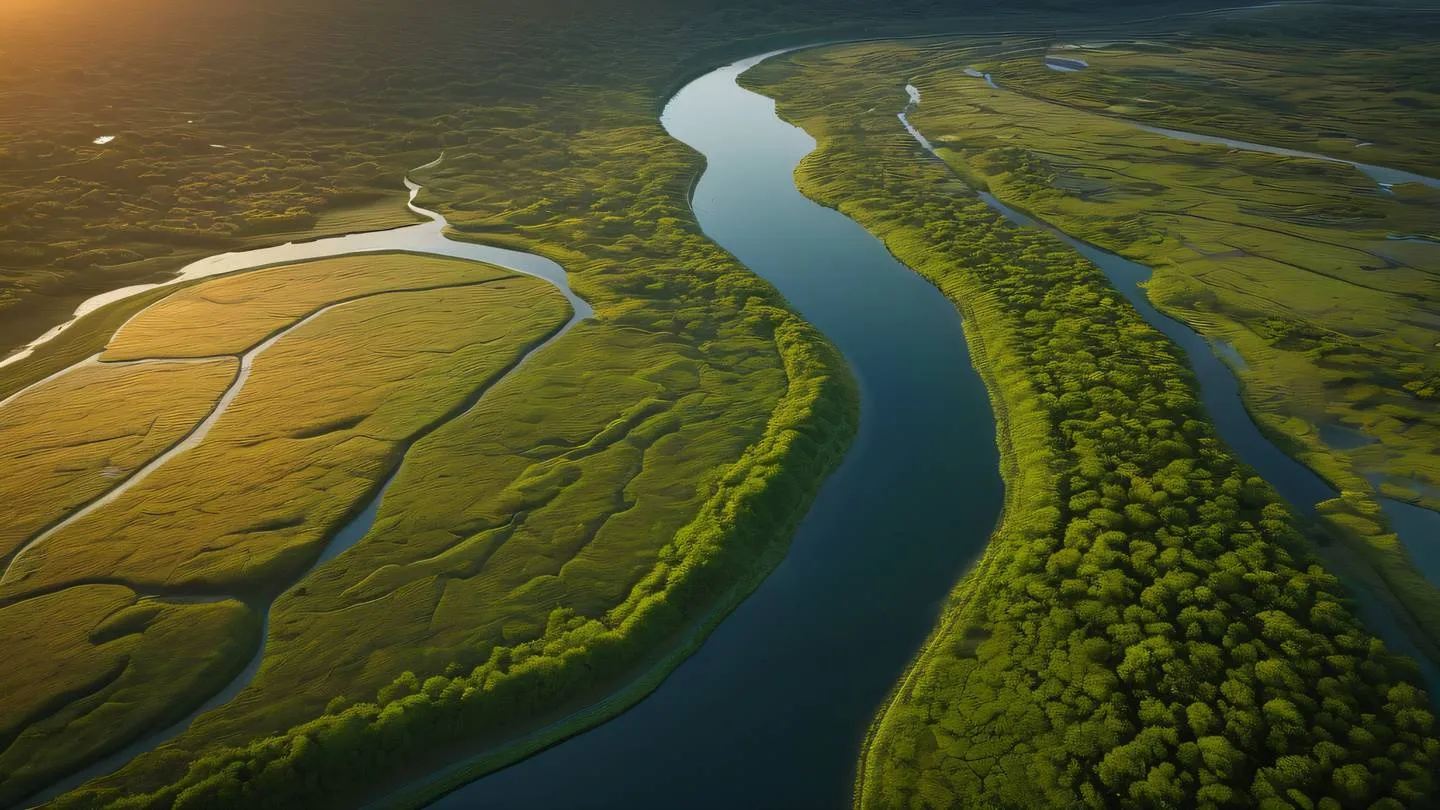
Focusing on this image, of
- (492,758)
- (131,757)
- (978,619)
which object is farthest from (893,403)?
(131,757)

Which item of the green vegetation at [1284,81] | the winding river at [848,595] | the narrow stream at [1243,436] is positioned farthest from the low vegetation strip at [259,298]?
the green vegetation at [1284,81]

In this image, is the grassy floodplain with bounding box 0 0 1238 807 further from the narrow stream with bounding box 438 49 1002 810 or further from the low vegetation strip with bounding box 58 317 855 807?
the narrow stream with bounding box 438 49 1002 810

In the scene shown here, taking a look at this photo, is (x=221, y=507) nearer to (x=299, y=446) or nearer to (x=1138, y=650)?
(x=299, y=446)

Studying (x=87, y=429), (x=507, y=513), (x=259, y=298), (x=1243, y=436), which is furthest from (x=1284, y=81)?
(x=87, y=429)

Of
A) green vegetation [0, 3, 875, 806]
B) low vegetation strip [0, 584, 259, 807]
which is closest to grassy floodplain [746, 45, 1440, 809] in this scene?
green vegetation [0, 3, 875, 806]

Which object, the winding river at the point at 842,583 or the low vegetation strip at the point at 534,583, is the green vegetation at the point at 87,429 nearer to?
the winding river at the point at 842,583

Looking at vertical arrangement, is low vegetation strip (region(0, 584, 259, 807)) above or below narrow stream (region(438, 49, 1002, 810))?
above
